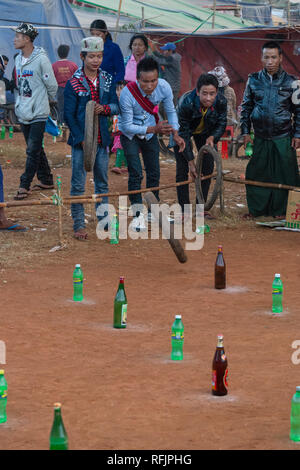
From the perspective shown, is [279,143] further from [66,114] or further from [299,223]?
[66,114]

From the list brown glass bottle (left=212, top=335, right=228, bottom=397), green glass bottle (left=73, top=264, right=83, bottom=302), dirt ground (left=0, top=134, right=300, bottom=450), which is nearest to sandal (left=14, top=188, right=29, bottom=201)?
dirt ground (left=0, top=134, right=300, bottom=450)

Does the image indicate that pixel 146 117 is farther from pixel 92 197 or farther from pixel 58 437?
pixel 58 437

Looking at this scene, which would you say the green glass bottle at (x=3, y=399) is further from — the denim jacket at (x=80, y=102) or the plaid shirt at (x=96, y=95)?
the plaid shirt at (x=96, y=95)

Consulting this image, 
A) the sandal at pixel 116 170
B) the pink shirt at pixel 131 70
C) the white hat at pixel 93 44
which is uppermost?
the white hat at pixel 93 44

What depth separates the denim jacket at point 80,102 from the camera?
9.49m

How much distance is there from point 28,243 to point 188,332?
11.8 feet

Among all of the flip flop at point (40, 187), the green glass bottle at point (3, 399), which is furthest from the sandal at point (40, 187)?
the green glass bottle at point (3, 399)

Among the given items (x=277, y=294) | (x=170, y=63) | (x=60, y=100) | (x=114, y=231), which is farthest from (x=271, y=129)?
(x=60, y=100)

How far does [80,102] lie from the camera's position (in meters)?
9.58

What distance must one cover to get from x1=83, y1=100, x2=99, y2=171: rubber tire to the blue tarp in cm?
1376

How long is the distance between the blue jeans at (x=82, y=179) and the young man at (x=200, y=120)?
1.47 metres

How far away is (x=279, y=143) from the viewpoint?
431 inches

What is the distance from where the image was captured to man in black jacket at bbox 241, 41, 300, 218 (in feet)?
34.8

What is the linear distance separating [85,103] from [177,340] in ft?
14.4
